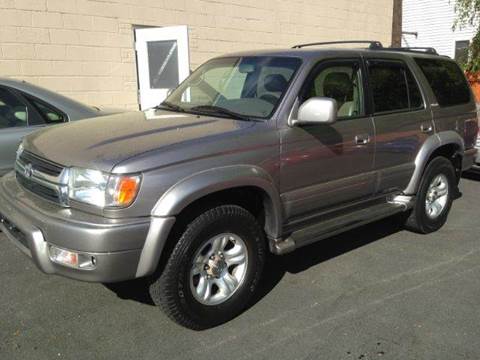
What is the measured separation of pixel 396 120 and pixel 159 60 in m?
6.04

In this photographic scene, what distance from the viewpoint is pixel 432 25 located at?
2136 centimetres

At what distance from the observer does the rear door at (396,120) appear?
14.7 ft

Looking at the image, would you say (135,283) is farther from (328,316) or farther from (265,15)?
(265,15)

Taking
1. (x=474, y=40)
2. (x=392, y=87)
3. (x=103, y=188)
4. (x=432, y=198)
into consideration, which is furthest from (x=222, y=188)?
(x=474, y=40)

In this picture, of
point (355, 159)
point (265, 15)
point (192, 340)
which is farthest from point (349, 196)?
point (265, 15)

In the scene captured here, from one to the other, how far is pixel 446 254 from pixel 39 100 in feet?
13.2

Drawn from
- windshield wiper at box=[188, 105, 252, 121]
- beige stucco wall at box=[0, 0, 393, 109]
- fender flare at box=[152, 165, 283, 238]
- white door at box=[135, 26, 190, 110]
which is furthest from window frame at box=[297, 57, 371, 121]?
beige stucco wall at box=[0, 0, 393, 109]

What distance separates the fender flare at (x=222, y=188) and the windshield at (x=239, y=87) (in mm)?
531

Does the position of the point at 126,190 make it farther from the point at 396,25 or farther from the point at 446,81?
the point at 396,25

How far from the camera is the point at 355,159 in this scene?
4207mm

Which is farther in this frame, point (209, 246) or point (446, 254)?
point (446, 254)

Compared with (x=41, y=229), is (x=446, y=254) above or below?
below

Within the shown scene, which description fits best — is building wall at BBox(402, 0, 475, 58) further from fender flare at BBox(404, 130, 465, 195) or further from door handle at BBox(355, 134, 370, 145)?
door handle at BBox(355, 134, 370, 145)

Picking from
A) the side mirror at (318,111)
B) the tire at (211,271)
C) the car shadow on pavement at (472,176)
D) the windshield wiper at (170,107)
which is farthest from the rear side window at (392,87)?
the car shadow on pavement at (472,176)
